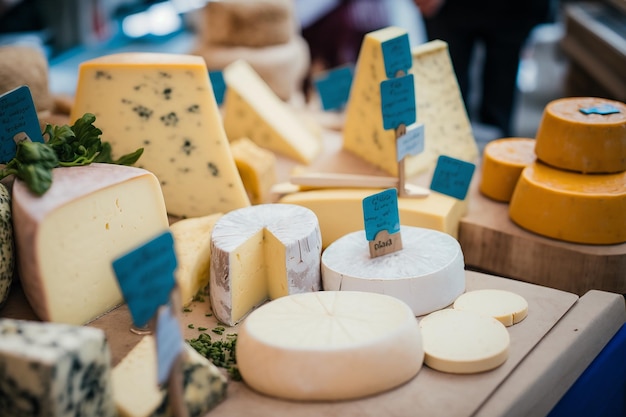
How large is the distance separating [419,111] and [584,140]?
54cm

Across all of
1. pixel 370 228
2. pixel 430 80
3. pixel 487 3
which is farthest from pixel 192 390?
pixel 487 3

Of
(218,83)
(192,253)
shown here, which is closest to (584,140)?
(192,253)

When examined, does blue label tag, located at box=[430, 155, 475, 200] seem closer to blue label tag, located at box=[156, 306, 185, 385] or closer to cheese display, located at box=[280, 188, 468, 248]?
A: cheese display, located at box=[280, 188, 468, 248]

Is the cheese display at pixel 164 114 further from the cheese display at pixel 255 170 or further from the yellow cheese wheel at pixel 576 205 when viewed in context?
the yellow cheese wheel at pixel 576 205

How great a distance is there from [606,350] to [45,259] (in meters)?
1.24

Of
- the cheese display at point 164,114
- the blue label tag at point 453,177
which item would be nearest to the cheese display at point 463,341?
the blue label tag at point 453,177

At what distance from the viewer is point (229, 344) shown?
1.54m

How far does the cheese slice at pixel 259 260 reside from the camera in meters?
1.63

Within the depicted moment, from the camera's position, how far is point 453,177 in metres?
2.02

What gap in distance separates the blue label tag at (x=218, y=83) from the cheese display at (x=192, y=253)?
3.08ft

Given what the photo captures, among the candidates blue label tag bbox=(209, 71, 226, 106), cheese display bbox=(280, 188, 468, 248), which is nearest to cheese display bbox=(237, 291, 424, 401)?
cheese display bbox=(280, 188, 468, 248)

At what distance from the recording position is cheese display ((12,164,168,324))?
4.74ft

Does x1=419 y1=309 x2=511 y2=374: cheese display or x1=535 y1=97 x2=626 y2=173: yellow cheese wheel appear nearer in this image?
x1=419 y1=309 x2=511 y2=374: cheese display

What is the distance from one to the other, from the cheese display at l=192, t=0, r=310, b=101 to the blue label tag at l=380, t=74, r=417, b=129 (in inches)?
44.4
